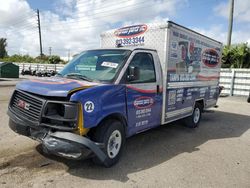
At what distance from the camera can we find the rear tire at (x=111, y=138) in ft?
13.0

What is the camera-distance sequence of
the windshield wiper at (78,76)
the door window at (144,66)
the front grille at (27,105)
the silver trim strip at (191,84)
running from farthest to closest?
1. the silver trim strip at (191,84)
2. the door window at (144,66)
3. the windshield wiper at (78,76)
4. the front grille at (27,105)

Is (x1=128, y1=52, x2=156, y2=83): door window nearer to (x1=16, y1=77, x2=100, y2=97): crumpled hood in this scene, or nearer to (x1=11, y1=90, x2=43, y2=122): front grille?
(x1=16, y1=77, x2=100, y2=97): crumpled hood

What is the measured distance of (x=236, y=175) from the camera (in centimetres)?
427

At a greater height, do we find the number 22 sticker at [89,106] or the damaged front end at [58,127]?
the number 22 sticker at [89,106]

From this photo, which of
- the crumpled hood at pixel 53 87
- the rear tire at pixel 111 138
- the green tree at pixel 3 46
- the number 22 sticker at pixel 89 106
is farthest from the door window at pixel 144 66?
the green tree at pixel 3 46

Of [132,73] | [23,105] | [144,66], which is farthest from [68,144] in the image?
[144,66]

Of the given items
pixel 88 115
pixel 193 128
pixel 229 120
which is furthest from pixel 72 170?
pixel 229 120

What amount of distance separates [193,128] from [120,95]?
4.14 m

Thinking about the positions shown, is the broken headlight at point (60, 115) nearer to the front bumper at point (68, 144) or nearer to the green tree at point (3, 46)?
the front bumper at point (68, 144)

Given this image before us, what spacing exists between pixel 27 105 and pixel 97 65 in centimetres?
151

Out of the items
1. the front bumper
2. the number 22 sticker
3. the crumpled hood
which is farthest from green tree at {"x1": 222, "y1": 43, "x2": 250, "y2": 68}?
the front bumper

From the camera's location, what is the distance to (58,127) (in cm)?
362

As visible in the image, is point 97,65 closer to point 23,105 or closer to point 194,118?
point 23,105

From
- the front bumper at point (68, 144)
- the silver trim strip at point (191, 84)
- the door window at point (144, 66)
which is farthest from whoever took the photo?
the silver trim strip at point (191, 84)
